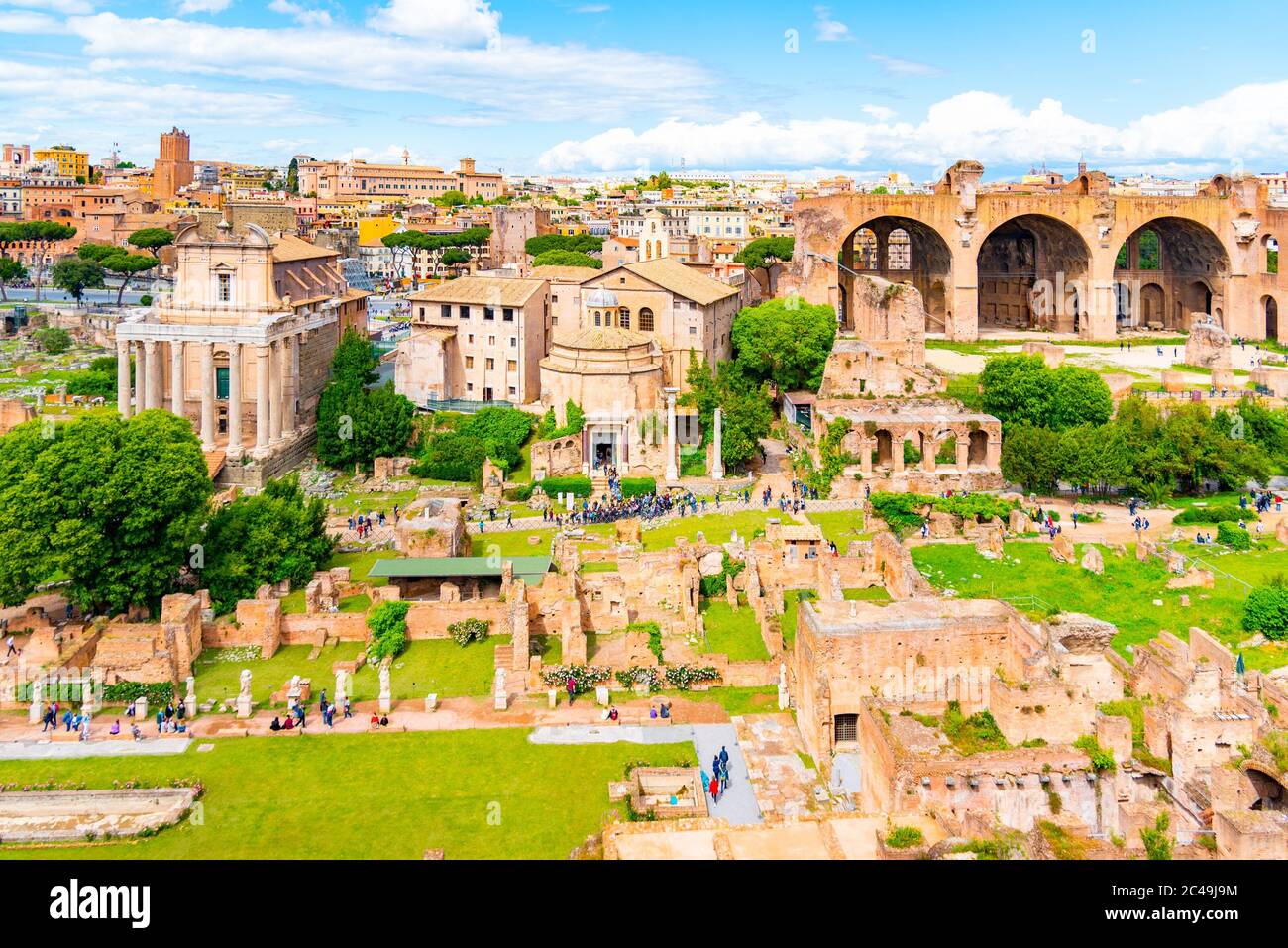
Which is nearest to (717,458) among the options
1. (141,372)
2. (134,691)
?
(134,691)

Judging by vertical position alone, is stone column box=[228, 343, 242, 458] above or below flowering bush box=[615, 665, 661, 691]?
above

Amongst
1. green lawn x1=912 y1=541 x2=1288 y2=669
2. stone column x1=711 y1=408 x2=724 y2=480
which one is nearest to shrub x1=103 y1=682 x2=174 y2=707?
green lawn x1=912 y1=541 x2=1288 y2=669

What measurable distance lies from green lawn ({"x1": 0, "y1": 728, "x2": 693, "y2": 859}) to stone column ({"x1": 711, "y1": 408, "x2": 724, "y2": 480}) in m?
24.0

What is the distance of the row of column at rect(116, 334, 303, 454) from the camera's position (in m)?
52.0

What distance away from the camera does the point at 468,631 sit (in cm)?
3241

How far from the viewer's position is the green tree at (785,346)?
5662cm

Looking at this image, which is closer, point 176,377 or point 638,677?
point 638,677

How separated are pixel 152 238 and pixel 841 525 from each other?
317 ft

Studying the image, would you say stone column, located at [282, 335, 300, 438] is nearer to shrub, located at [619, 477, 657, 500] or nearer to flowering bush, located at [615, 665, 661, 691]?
shrub, located at [619, 477, 657, 500]

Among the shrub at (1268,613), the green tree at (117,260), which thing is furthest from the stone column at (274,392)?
the green tree at (117,260)

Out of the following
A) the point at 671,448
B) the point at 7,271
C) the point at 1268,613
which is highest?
the point at 7,271

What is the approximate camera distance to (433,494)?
47469 mm

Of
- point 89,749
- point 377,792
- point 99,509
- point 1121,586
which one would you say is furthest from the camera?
point 1121,586

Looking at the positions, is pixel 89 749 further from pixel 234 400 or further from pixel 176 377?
pixel 176 377
